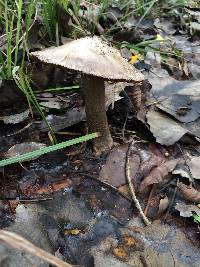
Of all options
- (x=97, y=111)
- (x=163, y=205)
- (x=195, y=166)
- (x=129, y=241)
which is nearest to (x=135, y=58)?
(x=97, y=111)

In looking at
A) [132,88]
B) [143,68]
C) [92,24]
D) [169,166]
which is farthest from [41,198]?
[92,24]

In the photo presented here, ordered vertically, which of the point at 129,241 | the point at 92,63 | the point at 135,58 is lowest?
the point at 129,241

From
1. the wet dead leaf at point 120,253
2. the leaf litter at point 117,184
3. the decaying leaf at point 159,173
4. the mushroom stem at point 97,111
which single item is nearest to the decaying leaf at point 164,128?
the leaf litter at point 117,184

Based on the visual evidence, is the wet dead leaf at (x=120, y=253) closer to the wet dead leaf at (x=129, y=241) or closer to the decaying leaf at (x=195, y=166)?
the wet dead leaf at (x=129, y=241)

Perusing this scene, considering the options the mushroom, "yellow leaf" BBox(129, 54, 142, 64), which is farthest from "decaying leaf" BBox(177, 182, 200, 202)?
"yellow leaf" BBox(129, 54, 142, 64)

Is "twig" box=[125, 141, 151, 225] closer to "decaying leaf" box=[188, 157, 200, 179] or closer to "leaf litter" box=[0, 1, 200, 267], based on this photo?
"leaf litter" box=[0, 1, 200, 267]

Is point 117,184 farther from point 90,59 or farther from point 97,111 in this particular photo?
point 90,59
